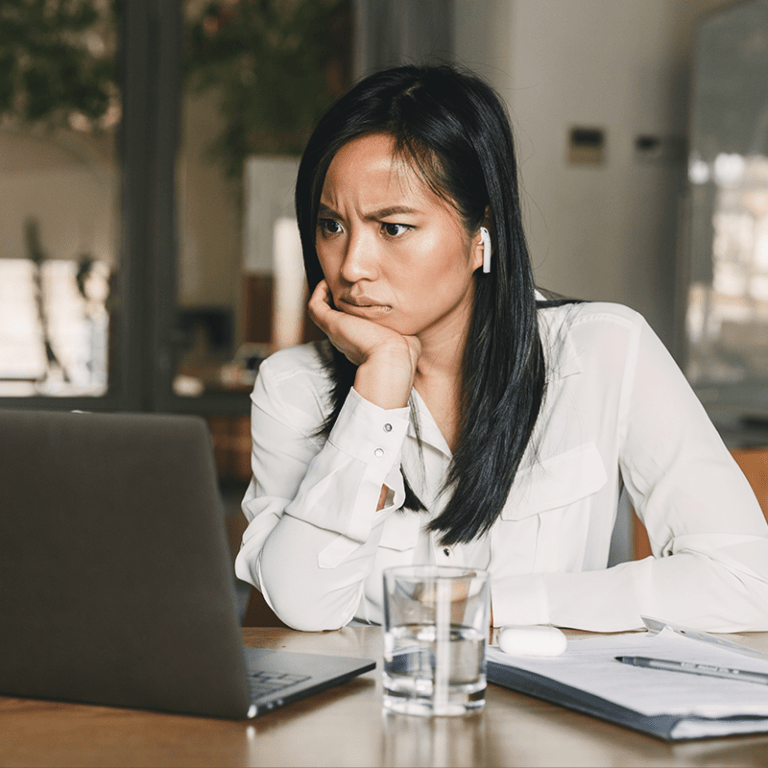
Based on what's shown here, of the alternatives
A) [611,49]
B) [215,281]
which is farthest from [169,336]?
[611,49]

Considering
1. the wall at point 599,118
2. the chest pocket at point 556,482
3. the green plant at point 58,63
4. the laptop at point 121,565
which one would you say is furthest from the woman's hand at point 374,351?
the green plant at point 58,63

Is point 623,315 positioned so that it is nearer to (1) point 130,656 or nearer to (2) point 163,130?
(1) point 130,656

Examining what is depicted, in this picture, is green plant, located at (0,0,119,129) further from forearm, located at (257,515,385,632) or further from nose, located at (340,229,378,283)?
forearm, located at (257,515,385,632)

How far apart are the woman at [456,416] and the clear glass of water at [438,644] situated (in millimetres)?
358

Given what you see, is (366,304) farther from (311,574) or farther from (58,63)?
(58,63)

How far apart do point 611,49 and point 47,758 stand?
3355mm

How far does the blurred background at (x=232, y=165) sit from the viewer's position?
346cm

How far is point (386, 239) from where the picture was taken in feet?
4.08

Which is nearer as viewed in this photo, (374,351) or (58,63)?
(374,351)

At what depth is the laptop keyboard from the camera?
28.8 inches

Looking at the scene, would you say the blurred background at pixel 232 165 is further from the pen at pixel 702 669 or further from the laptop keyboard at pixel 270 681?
the laptop keyboard at pixel 270 681

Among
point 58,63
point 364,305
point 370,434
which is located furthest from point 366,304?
point 58,63

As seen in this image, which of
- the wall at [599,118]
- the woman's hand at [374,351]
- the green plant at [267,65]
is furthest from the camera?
the green plant at [267,65]

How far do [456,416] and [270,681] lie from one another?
70 cm
